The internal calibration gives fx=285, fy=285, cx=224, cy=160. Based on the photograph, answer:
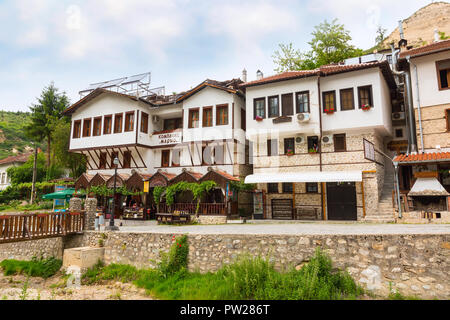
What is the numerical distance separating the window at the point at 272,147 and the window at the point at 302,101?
9.07ft

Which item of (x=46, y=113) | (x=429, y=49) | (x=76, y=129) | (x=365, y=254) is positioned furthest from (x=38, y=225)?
(x=46, y=113)

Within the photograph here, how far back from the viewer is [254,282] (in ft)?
26.2

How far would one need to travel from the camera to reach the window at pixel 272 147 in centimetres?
2000

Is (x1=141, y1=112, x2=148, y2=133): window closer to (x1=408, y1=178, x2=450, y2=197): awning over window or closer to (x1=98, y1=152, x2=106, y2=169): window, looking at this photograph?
(x1=98, y1=152, x2=106, y2=169): window

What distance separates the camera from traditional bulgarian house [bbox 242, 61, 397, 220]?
55.9 feet

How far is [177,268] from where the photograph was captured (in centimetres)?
1018

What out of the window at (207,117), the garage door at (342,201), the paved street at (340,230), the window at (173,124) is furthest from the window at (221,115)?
the paved street at (340,230)

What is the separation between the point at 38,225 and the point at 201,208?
9.60 m

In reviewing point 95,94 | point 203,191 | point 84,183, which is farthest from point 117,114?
point 203,191

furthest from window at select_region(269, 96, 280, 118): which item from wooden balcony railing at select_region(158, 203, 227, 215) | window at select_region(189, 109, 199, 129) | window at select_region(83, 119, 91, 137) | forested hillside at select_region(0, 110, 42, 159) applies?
forested hillside at select_region(0, 110, 42, 159)

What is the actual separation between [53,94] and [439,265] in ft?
136

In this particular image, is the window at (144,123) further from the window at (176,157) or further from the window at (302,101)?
the window at (302,101)

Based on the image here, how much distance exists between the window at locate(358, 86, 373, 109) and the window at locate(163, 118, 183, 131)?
1417 cm
